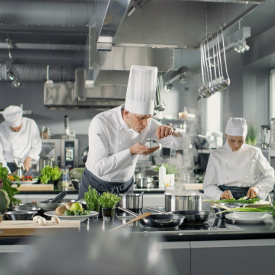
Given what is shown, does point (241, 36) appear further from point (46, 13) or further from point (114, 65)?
point (46, 13)

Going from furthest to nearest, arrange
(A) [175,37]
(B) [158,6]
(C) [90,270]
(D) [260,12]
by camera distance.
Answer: (D) [260,12] < (A) [175,37] < (B) [158,6] < (C) [90,270]

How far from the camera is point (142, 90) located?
3.08 meters

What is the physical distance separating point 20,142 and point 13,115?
15.9 inches

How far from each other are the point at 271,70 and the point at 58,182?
14.6 ft

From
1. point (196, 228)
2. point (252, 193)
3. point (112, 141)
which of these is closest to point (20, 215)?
point (196, 228)

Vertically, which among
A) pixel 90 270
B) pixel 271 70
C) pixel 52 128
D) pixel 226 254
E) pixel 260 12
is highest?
pixel 260 12

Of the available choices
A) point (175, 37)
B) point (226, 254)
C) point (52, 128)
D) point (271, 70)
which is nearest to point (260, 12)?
point (271, 70)

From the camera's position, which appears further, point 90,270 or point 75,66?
point 75,66

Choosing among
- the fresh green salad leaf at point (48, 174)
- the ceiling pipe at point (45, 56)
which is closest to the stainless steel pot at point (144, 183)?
the fresh green salad leaf at point (48, 174)

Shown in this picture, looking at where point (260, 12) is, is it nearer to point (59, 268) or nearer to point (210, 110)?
point (210, 110)

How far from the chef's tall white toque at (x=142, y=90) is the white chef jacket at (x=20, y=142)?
3077 millimetres

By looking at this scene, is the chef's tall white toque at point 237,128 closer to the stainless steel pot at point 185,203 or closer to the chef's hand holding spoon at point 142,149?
the chef's hand holding spoon at point 142,149

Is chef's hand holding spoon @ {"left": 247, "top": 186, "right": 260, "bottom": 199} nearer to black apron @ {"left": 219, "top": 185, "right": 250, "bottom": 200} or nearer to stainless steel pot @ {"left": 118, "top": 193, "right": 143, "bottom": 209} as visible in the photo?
black apron @ {"left": 219, "top": 185, "right": 250, "bottom": 200}

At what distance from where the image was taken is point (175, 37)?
3.17 metres
